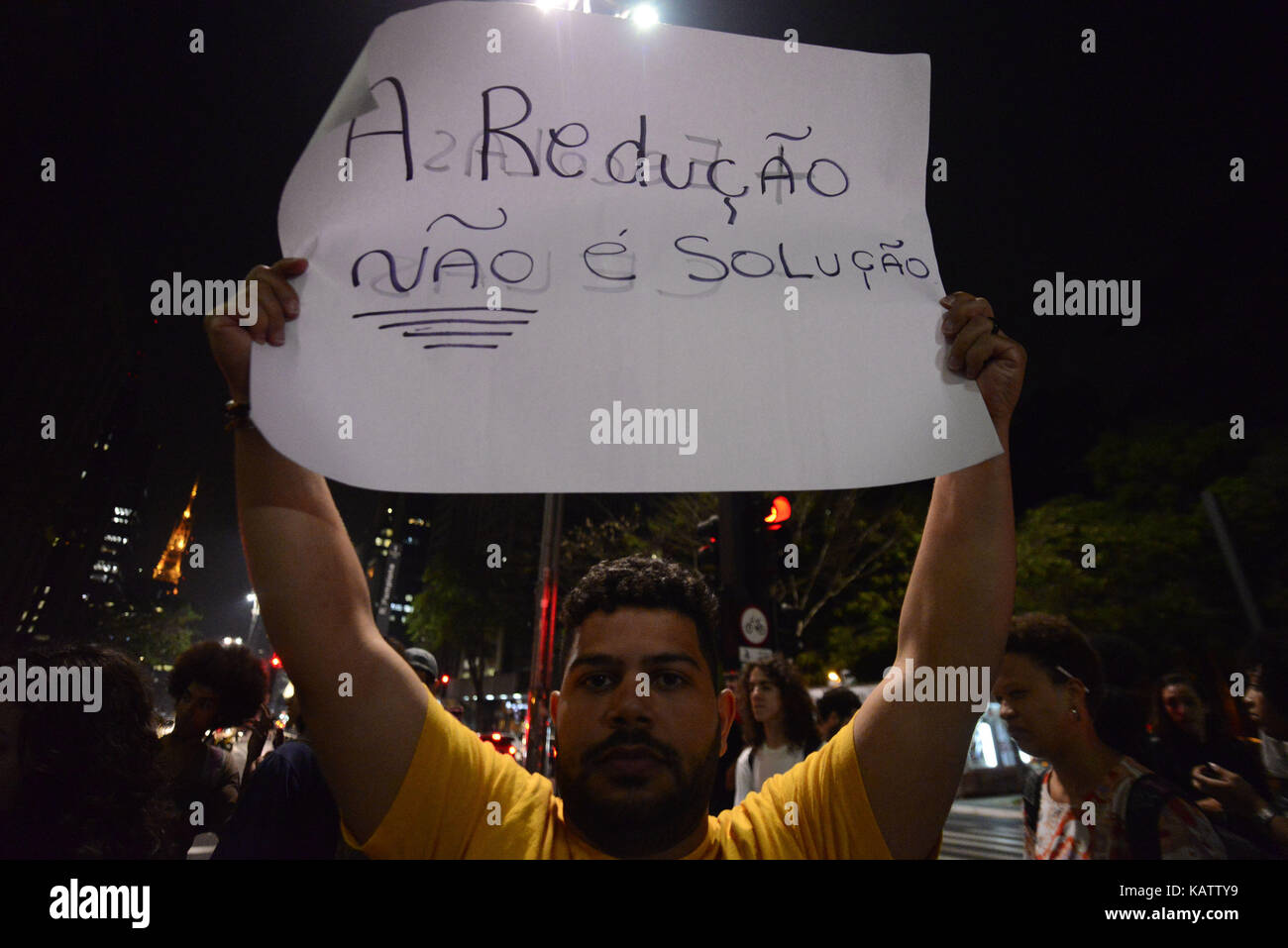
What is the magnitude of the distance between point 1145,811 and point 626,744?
190 centimetres

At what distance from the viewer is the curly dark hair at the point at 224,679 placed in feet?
11.2

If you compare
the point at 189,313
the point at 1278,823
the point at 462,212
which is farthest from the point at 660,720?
the point at 1278,823

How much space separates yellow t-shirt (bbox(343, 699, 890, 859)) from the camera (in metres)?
1.20

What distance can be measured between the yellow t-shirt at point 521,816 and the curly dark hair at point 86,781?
135 centimetres

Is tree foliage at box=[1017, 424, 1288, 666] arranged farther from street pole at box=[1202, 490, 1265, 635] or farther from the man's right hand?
the man's right hand

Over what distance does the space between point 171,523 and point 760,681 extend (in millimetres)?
10502

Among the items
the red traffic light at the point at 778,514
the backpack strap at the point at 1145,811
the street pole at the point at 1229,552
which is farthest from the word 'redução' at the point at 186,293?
the street pole at the point at 1229,552

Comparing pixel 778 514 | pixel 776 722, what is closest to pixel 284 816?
pixel 776 722

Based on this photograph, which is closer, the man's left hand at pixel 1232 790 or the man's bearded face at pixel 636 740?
the man's bearded face at pixel 636 740

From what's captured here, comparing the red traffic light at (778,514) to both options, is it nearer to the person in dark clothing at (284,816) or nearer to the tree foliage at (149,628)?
the person in dark clothing at (284,816)

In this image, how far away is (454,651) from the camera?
33750mm

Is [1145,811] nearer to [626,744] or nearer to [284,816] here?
[626,744]
